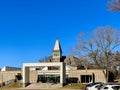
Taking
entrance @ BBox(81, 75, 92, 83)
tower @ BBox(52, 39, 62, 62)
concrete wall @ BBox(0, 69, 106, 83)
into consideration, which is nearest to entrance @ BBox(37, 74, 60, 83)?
concrete wall @ BBox(0, 69, 106, 83)

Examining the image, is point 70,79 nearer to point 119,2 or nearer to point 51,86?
point 51,86

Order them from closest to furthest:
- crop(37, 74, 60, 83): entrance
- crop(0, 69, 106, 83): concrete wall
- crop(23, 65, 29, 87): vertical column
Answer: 1. crop(23, 65, 29, 87): vertical column
2. crop(37, 74, 60, 83): entrance
3. crop(0, 69, 106, 83): concrete wall

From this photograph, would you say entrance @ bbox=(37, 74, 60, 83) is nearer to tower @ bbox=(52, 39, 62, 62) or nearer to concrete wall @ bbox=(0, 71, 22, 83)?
concrete wall @ bbox=(0, 71, 22, 83)

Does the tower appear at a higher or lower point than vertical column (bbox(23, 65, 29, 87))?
higher

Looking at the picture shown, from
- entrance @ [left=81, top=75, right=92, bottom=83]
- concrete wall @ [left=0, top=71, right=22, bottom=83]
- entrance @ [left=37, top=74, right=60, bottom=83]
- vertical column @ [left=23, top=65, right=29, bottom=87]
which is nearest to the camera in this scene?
vertical column @ [left=23, top=65, right=29, bottom=87]

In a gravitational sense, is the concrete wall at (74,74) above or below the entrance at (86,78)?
above

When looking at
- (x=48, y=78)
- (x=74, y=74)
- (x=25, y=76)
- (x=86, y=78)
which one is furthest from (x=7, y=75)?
(x=86, y=78)

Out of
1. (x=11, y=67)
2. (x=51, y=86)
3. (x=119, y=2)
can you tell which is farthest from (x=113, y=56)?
(x=119, y=2)

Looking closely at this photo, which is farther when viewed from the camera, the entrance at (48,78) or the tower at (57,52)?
the tower at (57,52)

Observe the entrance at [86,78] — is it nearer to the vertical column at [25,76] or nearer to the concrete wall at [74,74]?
the concrete wall at [74,74]

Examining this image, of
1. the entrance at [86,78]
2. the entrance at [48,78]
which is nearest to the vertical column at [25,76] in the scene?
the entrance at [48,78]

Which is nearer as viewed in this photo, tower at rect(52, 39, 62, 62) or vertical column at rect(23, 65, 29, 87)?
vertical column at rect(23, 65, 29, 87)

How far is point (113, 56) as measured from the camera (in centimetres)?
8719

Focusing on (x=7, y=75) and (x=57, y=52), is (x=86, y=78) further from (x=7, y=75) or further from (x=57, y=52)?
(x=57, y=52)
